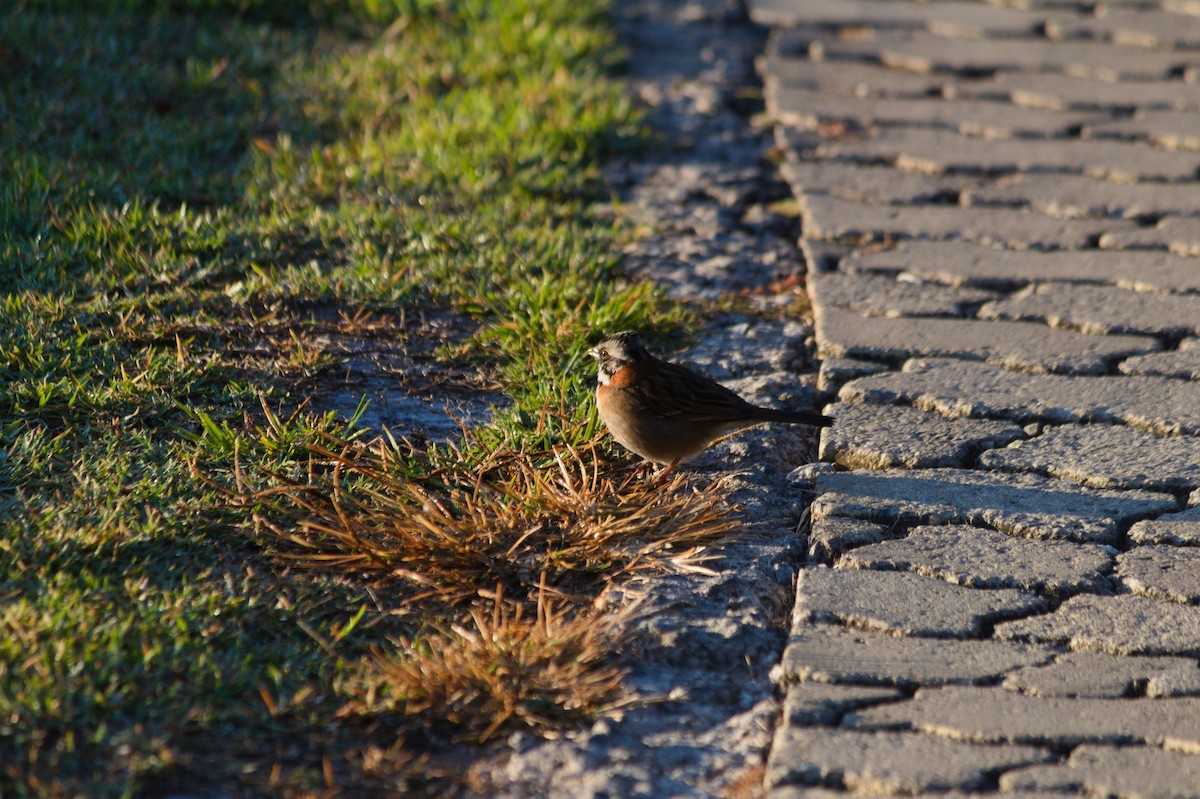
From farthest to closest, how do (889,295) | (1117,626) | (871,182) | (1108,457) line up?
(871,182) < (889,295) < (1108,457) < (1117,626)

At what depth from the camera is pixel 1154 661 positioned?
3.12 metres

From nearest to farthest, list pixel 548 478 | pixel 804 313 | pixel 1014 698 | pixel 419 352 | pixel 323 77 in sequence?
Answer: pixel 1014 698 < pixel 548 478 < pixel 419 352 < pixel 804 313 < pixel 323 77

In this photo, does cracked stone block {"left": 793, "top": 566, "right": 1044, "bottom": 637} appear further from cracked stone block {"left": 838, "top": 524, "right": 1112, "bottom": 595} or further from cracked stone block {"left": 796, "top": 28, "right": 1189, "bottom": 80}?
cracked stone block {"left": 796, "top": 28, "right": 1189, "bottom": 80}

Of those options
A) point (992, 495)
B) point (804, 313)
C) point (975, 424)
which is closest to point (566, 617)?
point (992, 495)

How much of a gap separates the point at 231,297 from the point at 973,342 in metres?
2.52

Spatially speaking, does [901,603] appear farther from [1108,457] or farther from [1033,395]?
[1033,395]

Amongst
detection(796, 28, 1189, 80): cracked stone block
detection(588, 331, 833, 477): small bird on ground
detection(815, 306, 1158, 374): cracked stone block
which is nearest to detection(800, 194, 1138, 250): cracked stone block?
detection(815, 306, 1158, 374): cracked stone block

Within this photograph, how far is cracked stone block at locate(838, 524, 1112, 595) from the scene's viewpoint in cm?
342

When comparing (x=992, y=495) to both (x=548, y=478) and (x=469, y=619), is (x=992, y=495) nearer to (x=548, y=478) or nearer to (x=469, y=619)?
(x=548, y=478)

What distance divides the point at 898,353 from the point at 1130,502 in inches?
39.8

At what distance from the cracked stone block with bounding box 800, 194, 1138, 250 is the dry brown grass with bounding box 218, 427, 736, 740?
74.6 inches

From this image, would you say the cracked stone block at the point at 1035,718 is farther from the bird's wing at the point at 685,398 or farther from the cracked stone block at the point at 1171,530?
the bird's wing at the point at 685,398

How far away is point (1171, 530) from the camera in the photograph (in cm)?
363

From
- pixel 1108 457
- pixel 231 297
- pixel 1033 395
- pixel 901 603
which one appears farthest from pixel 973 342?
pixel 231 297
